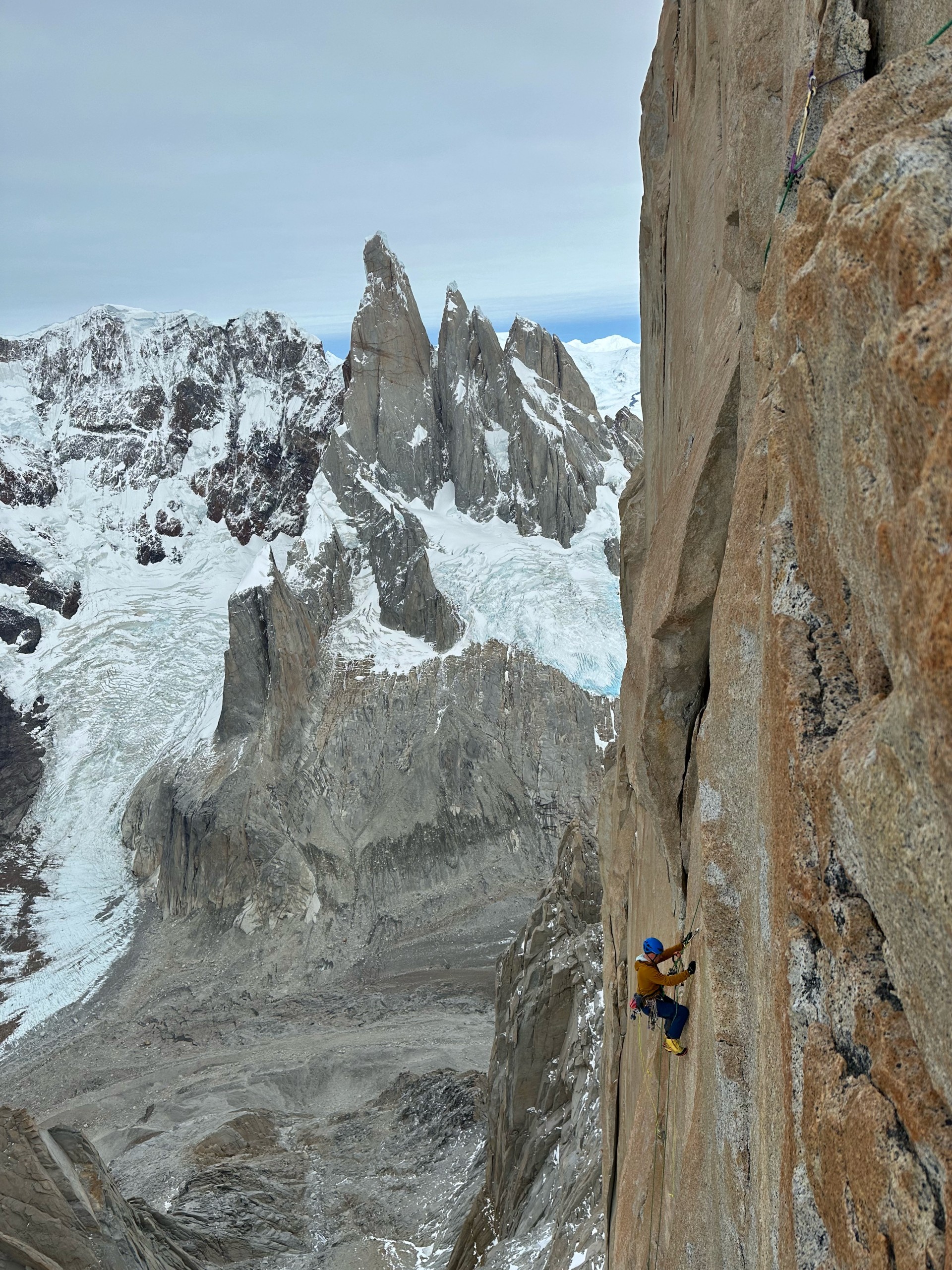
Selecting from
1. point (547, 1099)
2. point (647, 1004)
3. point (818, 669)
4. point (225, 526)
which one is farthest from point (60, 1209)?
point (225, 526)

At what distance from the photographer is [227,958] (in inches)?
1863

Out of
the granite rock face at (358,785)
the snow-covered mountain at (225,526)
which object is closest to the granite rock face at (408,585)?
the snow-covered mountain at (225,526)

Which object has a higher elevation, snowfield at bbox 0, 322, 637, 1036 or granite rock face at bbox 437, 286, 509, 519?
granite rock face at bbox 437, 286, 509, 519

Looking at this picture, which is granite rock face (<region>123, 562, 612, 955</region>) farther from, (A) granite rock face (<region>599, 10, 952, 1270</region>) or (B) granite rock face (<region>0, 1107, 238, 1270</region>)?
(A) granite rock face (<region>599, 10, 952, 1270</region>)

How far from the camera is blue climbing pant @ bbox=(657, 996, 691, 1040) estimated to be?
8172mm

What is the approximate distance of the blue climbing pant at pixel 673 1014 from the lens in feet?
26.8

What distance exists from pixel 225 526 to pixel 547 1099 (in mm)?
69410

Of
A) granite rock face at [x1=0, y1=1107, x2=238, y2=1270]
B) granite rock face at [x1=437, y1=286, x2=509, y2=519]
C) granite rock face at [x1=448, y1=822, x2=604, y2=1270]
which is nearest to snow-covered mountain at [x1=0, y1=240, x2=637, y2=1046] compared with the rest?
granite rock face at [x1=437, y1=286, x2=509, y2=519]

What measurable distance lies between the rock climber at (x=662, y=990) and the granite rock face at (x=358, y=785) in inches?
1692

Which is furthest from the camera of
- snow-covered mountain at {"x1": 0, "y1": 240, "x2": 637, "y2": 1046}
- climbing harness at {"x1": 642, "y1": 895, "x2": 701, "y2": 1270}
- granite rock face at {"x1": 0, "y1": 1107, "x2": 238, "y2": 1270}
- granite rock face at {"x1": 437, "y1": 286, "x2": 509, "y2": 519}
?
granite rock face at {"x1": 437, "y1": 286, "x2": 509, "y2": 519}

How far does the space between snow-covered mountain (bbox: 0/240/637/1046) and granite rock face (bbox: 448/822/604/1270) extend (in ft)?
104

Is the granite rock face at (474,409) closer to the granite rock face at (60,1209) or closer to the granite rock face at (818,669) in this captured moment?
the granite rock face at (60,1209)

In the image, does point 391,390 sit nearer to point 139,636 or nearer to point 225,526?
point 225,526

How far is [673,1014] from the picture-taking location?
818 centimetres
